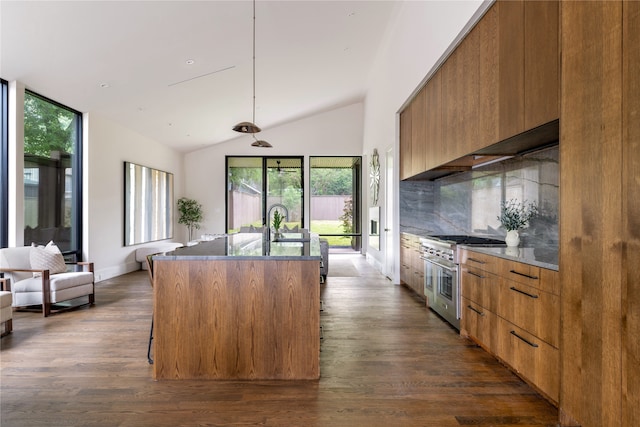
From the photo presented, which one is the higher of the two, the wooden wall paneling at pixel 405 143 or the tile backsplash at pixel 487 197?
the wooden wall paneling at pixel 405 143

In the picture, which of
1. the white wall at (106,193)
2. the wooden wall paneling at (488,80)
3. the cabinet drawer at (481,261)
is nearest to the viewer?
the cabinet drawer at (481,261)

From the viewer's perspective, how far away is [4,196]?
4.36 m

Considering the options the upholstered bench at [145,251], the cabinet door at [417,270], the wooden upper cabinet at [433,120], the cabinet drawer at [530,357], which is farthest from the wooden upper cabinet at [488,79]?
the upholstered bench at [145,251]

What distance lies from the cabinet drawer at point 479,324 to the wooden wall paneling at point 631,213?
4.04ft

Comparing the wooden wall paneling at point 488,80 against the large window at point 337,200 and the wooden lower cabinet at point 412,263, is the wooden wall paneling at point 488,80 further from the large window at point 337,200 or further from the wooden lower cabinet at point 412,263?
the large window at point 337,200

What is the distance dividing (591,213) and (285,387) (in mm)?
2016

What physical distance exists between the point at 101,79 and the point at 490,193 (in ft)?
16.6

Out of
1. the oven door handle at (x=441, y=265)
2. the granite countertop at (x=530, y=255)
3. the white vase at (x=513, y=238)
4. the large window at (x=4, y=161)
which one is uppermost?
the large window at (x=4, y=161)

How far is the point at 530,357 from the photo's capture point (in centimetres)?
230

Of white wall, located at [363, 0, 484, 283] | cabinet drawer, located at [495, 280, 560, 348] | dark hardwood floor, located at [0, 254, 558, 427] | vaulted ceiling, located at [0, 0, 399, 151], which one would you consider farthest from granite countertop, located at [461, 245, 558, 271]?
vaulted ceiling, located at [0, 0, 399, 151]

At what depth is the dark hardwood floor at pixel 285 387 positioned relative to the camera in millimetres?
2068

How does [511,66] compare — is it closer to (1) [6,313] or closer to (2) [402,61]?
(2) [402,61]

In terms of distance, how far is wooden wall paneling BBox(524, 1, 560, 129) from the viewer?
7.07ft

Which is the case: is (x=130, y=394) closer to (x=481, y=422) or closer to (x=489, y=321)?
(x=481, y=422)
